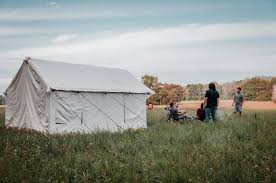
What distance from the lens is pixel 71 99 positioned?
15.1 m

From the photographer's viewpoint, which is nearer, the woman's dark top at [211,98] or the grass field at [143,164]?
the grass field at [143,164]

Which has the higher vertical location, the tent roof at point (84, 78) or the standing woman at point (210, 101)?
the tent roof at point (84, 78)

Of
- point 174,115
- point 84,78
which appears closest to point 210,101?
point 174,115

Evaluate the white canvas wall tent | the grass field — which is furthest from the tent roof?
the grass field

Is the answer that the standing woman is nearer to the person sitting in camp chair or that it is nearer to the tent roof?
the person sitting in camp chair

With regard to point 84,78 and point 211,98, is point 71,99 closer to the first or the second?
point 84,78

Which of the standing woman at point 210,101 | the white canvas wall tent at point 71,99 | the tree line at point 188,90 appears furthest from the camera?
the tree line at point 188,90

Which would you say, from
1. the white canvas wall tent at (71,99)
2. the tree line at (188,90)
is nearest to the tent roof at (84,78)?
the white canvas wall tent at (71,99)

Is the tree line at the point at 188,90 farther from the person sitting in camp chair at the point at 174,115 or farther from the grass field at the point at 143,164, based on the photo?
the grass field at the point at 143,164

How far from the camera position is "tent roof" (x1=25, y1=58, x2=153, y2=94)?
1529 cm

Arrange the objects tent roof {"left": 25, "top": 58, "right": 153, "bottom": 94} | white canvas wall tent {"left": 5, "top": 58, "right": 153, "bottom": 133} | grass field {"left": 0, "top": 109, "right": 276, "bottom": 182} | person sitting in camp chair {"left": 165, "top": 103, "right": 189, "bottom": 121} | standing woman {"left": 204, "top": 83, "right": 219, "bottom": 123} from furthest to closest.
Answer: person sitting in camp chair {"left": 165, "top": 103, "right": 189, "bottom": 121} → tent roof {"left": 25, "top": 58, "right": 153, "bottom": 94} → standing woman {"left": 204, "top": 83, "right": 219, "bottom": 123} → white canvas wall tent {"left": 5, "top": 58, "right": 153, "bottom": 133} → grass field {"left": 0, "top": 109, "right": 276, "bottom": 182}

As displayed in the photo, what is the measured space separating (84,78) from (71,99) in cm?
197

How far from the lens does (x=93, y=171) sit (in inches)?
247

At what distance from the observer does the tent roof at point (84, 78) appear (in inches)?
602
